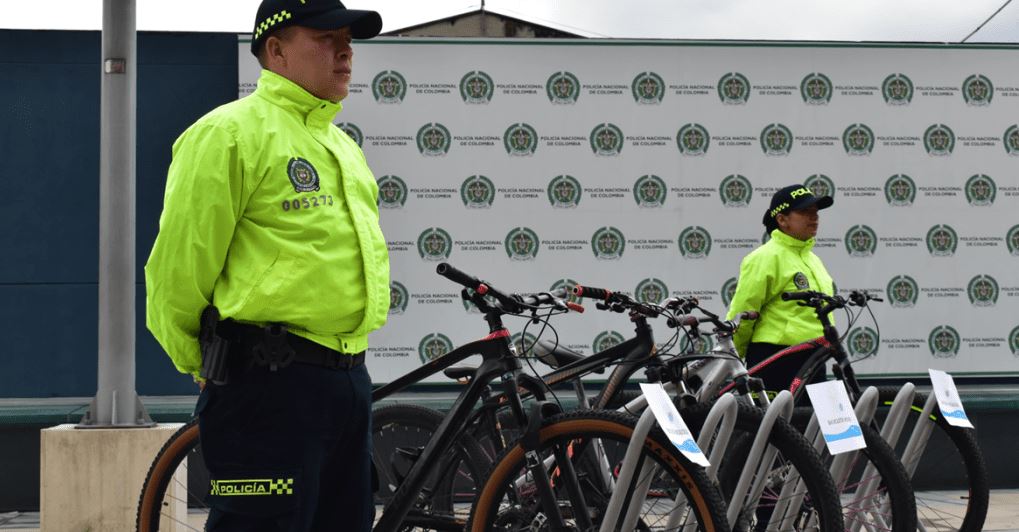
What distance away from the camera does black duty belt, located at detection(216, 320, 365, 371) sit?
9.63ft

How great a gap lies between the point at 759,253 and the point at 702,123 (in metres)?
2.09

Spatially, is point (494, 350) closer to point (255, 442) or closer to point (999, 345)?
point (255, 442)

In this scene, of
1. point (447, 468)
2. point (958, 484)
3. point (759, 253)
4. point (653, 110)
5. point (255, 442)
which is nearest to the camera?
point (255, 442)

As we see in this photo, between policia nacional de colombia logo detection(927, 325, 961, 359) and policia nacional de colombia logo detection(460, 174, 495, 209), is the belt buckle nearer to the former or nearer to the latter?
policia nacional de colombia logo detection(460, 174, 495, 209)

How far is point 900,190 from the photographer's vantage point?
8375 millimetres

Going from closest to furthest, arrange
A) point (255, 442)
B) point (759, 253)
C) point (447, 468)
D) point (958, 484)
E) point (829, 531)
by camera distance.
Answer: point (255, 442) → point (829, 531) → point (447, 468) → point (958, 484) → point (759, 253)

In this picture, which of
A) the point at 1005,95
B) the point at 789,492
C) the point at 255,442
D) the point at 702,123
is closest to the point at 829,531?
the point at 789,492

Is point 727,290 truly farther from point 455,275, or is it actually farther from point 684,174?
point 455,275

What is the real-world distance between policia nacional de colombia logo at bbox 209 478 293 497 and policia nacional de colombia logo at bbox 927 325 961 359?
632 centimetres

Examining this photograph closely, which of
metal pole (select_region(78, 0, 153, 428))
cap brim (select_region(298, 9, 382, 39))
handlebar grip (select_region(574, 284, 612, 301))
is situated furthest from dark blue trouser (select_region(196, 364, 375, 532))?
metal pole (select_region(78, 0, 153, 428))

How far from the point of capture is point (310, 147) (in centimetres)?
312

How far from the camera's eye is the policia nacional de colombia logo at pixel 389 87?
805 centimetres

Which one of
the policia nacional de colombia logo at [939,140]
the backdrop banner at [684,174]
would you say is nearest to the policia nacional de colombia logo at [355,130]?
the backdrop banner at [684,174]

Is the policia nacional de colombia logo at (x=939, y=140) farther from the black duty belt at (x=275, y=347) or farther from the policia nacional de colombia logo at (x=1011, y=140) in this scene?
the black duty belt at (x=275, y=347)
